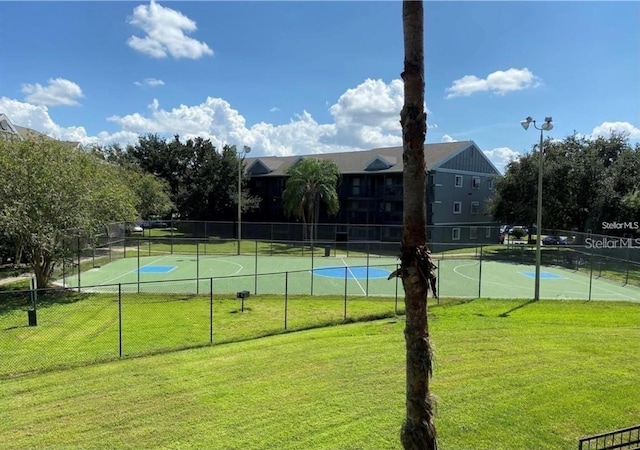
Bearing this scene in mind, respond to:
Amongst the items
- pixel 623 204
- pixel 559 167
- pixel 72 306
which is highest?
pixel 559 167

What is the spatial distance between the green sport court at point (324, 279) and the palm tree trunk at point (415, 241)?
41.2ft

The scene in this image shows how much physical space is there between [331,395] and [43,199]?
55.6 feet

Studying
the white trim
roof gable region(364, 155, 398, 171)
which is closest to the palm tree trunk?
the white trim

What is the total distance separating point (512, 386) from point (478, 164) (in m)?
43.2

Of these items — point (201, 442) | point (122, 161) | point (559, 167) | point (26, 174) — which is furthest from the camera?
point (122, 161)

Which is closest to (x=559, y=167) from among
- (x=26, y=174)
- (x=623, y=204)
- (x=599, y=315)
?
(x=623, y=204)

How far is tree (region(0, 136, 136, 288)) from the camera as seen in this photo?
60.2ft

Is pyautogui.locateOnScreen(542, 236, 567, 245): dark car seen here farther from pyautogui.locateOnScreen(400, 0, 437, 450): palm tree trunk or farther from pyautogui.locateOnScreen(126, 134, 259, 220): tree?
pyautogui.locateOnScreen(400, 0, 437, 450): palm tree trunk

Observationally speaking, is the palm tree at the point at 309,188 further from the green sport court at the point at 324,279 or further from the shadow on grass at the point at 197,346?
the shadow on grass at the point at 197,346

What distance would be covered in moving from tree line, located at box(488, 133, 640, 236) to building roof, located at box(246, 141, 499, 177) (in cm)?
674

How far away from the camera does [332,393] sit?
24.8 ft

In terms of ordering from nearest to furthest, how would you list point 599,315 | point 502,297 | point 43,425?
1. point 43,425
2. point 599,315
3. point 502,297

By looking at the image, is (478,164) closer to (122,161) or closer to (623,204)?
(623,204)

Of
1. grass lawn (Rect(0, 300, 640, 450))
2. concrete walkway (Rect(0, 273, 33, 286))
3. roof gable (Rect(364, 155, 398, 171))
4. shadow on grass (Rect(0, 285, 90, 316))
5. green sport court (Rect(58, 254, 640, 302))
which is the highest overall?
roof gable (Rect(364, 155, 398, 171))
